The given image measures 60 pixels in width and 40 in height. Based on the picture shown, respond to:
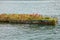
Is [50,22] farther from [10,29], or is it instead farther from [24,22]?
[10,29]

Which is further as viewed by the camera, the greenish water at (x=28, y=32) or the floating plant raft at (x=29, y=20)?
the floating plant raft at (x=29, y=20)

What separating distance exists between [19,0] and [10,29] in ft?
39.0

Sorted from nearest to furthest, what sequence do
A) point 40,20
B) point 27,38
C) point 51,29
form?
point 27,38
point 51,29
point 40,20

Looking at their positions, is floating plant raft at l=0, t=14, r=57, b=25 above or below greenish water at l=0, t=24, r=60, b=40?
above

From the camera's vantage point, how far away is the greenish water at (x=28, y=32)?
777 cm

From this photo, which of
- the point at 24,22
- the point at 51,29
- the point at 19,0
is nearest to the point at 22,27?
the point at 24,22

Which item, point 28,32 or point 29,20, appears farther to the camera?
point 29,20

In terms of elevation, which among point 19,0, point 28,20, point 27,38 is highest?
point 19,0

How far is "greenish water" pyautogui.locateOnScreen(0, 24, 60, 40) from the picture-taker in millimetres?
7771

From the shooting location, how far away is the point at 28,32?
8.41 metres

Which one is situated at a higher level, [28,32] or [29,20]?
[29,20]

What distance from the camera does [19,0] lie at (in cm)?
2053

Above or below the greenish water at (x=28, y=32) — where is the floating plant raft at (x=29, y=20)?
above

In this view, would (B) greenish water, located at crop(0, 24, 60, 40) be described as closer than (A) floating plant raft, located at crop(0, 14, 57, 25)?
Yes
